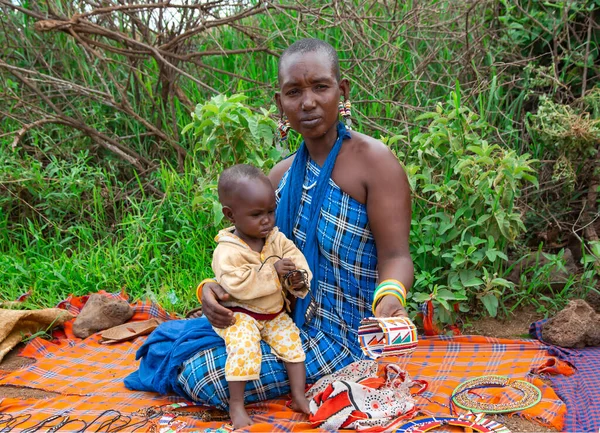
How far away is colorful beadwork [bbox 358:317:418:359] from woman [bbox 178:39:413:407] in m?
0.27

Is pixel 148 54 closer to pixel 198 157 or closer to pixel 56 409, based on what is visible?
pixel 198 157

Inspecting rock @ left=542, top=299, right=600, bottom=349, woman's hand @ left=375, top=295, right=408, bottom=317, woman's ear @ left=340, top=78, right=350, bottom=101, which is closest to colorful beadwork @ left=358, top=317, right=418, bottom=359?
woman's hand @ left=375, top=295, right=408, bottom=317

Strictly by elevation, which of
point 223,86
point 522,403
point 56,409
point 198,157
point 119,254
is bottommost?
point 522,403

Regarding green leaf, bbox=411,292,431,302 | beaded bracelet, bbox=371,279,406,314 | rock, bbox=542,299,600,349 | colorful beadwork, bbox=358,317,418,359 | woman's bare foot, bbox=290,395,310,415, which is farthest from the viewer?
green leaf, bbox=411,292,431,302

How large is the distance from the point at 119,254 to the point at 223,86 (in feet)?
5.34

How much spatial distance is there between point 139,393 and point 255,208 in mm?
1098

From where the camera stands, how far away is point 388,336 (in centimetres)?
224

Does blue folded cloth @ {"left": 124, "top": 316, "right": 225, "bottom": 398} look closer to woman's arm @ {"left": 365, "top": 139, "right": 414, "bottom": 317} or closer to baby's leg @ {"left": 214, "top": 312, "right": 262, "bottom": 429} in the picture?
baby's leg @ {"left": 214, "top": 312, "right": 262, "bottom": 429}

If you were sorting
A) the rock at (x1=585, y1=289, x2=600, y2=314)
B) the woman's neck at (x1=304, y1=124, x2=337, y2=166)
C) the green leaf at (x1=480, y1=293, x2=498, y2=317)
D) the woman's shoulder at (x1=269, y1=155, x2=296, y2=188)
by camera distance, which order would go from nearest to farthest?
the woman's neck at (x1=304, y1=124, x2=337, y2=166) < the woman's shoulder at (x1=269, y1=155, x2=296, y2=188) < the green leaf at (x1=480, y1=293, x2=498, y2=317) < the rock at (x1=585, y1=289, x2=600, y2=314)

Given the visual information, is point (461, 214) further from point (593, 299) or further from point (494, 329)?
point (593, 299)

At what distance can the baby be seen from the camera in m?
2.58

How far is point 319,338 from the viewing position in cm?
287

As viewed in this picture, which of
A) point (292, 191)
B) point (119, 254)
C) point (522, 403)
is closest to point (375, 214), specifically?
point (292, 191)

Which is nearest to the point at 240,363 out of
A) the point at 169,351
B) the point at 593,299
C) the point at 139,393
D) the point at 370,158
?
the point at 169,351
